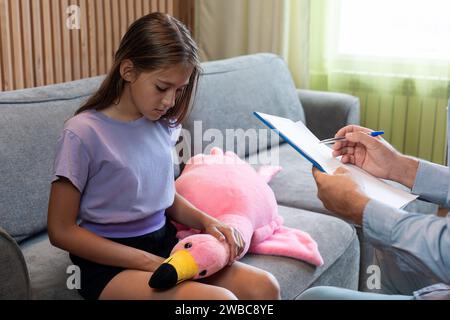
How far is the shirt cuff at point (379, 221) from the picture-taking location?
1232 mm

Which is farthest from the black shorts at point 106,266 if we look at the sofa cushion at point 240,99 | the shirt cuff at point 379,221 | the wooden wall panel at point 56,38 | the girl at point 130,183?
the wooden wall panel at point 56,38

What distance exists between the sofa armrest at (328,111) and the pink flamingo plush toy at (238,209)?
87cm

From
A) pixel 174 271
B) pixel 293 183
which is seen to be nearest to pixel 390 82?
pixel 293 183

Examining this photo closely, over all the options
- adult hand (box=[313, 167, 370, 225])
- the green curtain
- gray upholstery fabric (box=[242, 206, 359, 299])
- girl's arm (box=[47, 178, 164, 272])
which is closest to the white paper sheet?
adult hand (box=[313, 167, 370, 225])

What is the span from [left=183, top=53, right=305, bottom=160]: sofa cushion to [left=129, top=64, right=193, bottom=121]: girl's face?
2.23ft

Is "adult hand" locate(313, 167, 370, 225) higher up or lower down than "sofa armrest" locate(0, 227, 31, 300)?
higher up

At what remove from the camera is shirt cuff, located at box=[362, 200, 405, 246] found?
1.23 meters

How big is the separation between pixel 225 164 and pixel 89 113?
58 centimetres

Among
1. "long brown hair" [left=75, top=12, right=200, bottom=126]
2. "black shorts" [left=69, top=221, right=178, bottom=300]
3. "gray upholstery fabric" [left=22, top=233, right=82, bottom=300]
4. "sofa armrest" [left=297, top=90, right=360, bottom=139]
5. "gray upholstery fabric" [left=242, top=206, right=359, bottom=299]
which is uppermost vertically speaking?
"long brown hair" [left=75, top=12, right=200, bottom=126]

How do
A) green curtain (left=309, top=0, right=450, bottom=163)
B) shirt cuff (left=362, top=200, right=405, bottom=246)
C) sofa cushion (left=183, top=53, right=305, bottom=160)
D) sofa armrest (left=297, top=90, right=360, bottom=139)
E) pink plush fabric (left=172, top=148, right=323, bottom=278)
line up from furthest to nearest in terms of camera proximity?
1. green curtain (left=309, top=0, right=450, bottom=163)
2. sofa armrest (left=297, top=90, right=360, bottom=139)
3. sofa cushion (left=183, top=53, right=305, bottom=160)
4. pink plush fabric (left=172, top=148, right=323, bottom=278)
5. shirt cuff (left=362, top=200, right=405, bottom=246)

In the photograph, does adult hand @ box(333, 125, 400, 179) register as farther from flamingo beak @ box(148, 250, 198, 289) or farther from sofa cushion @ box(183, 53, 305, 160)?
sofa cushion @ box(183, 53, 305, 160)

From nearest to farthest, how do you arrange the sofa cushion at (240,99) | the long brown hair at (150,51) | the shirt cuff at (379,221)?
1. the shirt cuff at (379,221)
2. the long brown hair at (150,51)
3. the sofa cushion at (240,99)

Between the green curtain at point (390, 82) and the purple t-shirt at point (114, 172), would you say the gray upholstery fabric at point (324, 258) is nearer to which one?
the purple t-shirt at point (114, 172)

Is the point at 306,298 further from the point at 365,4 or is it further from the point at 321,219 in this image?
the point at 365,4
